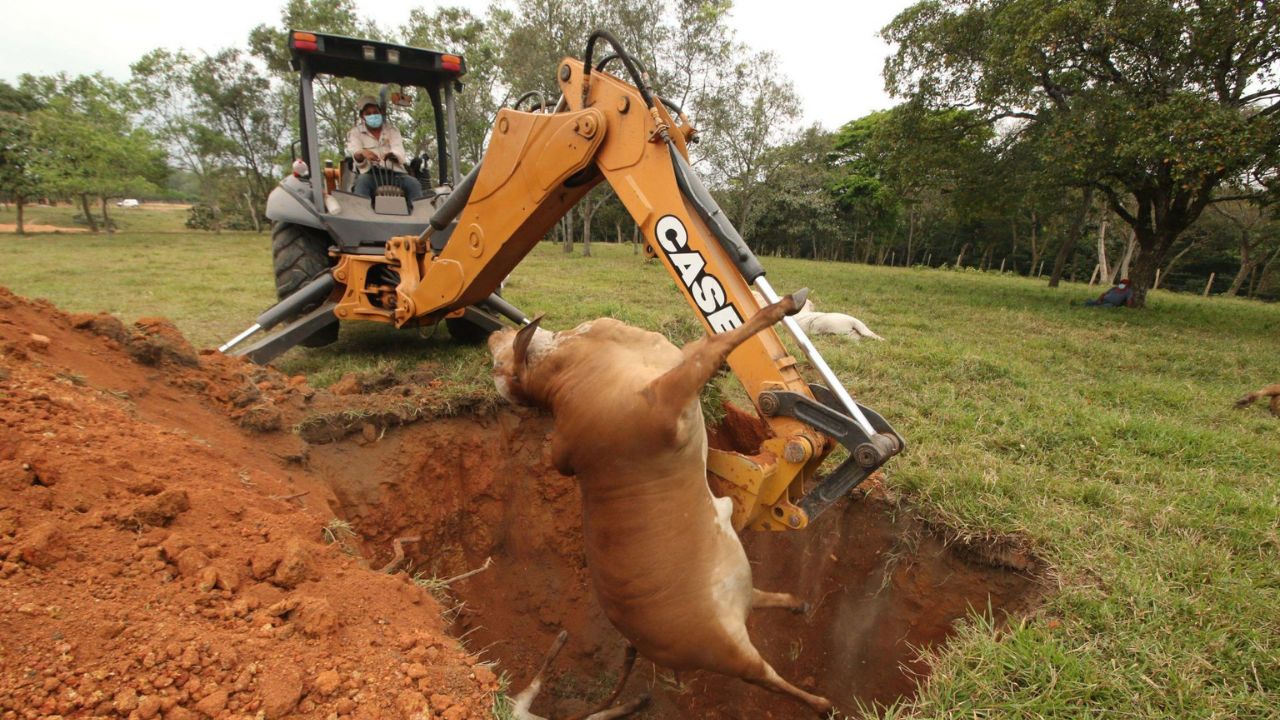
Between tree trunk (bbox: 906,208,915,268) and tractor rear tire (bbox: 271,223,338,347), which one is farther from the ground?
tree trunk (bbox: 906,208,915,268)

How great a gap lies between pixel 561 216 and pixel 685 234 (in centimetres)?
127

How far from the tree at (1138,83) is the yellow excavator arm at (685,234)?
957 centimetres

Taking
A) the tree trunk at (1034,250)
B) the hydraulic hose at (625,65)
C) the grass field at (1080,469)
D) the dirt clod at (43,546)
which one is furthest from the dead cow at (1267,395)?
the tree trunk at (1034,250)

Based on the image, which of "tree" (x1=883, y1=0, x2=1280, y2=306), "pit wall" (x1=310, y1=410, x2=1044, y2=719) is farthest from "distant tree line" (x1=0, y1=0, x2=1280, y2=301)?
"pit wall" (x1=310, y1=410, x2=1044, y2=719)

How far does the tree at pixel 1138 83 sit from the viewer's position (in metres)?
8.53

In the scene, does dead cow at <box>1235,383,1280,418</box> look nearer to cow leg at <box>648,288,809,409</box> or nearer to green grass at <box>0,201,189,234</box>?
cow leg at <box>648,288,809,409</box>

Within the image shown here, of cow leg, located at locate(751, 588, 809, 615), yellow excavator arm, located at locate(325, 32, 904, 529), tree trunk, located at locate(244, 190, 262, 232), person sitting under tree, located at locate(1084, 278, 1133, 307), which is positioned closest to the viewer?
yellow excavator arm, located at locate(325, 32, 904, 529)

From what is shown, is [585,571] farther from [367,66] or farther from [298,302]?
[367,66]

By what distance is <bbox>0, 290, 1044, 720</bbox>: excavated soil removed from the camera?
4.83 ft

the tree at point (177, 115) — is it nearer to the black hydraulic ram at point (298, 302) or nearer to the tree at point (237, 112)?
the tree at point (237, 112)

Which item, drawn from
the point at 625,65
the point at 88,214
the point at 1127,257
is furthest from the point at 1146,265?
the point at 88,214

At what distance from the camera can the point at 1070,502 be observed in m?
3.22

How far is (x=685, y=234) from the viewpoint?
105 inches

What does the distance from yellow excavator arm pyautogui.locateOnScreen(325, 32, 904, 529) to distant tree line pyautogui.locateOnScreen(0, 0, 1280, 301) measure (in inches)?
314
